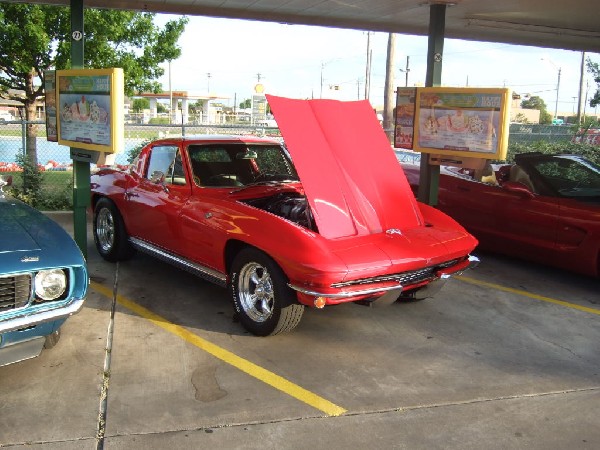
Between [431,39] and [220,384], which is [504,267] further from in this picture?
[220,384]

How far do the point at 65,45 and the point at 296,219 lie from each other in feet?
28.2

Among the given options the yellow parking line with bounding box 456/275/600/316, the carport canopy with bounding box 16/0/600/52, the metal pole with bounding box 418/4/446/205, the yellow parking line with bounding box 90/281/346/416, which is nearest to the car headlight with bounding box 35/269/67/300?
the yellow parking line with bounding box 90/281/346/416

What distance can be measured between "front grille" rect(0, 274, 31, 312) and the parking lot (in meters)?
0.63

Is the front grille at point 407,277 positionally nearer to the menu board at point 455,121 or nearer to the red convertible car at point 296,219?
the red convertible car at point 296,219

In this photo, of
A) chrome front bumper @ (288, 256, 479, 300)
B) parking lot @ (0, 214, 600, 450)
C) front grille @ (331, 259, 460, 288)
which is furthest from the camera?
front grille @ (331, 259, 460, 288)

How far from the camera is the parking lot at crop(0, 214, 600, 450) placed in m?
3.39

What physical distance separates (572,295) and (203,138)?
4.41 meters

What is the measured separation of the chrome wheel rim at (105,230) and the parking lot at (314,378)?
104 cm

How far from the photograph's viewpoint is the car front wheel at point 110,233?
22.1 ft

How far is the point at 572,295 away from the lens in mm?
6301

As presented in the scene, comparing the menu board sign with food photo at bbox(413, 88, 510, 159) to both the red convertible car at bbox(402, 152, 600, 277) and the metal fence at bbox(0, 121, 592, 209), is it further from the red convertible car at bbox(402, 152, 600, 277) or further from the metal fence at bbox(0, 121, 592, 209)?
the metal fence at bbox(0, 121, 592, 209)

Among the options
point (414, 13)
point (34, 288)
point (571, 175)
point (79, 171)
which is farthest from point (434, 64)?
point (34, 288)

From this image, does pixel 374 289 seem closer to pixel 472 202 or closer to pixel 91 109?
pixel 91 109

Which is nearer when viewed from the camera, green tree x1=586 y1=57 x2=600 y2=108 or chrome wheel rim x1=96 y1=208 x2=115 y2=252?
chrome wheel rim x1=96 y1=208 x2=115 y2=252
